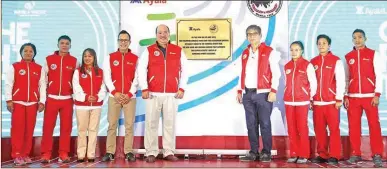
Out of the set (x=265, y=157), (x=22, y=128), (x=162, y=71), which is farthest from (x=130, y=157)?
(x=265, y=157)

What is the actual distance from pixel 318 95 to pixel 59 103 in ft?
8.75

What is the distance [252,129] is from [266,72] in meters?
0.61

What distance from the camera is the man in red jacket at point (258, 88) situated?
443cm

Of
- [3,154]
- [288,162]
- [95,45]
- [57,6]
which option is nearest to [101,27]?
[95,45]

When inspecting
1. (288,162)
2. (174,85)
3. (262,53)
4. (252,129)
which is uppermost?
(262,53)

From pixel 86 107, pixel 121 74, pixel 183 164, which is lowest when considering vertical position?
pixel 183 164

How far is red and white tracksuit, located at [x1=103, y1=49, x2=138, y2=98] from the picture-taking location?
4543 mm

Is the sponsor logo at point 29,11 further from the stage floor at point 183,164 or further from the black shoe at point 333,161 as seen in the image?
the black shoe at point 333,161

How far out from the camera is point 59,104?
4.47 metres

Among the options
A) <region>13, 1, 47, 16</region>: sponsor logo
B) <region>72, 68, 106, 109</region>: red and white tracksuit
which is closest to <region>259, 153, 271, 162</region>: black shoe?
<region>72, 68, 106, 109</region>: red and white tracksuit

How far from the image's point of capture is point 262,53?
449 cm

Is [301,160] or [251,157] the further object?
[251,157]

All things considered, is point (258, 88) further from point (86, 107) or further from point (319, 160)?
point (86, 107)

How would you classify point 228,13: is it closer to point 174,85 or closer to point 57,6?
point 174,85
